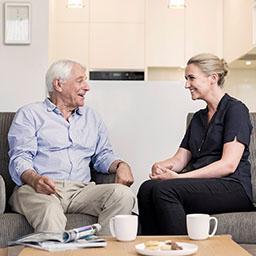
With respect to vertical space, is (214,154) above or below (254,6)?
below

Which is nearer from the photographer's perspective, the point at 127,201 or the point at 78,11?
the point at 127,201

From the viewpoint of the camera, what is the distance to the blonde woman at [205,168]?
2598 mm

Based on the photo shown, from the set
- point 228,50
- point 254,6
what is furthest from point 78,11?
point 254,6

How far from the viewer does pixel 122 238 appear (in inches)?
75.1

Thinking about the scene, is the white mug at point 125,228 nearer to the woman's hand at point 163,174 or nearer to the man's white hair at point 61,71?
the woman's hand at point 163,174

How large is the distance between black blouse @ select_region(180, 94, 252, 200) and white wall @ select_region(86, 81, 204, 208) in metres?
0.75

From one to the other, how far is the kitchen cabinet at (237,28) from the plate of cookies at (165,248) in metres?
3.30

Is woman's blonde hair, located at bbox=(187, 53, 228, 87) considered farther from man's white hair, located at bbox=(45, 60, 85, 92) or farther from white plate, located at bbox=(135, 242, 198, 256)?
white plate, located at bbox=(135, 242, 198, 256)

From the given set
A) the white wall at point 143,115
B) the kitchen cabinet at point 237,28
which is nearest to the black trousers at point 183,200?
the white wall at point 143,115

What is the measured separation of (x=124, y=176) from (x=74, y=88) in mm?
568

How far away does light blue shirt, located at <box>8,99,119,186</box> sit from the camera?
2.91 meters

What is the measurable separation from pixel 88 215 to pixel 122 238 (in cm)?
76

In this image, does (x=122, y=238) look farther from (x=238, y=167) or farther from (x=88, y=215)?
(x=238, y=167)

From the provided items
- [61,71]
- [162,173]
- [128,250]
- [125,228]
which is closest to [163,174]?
[162,173]
